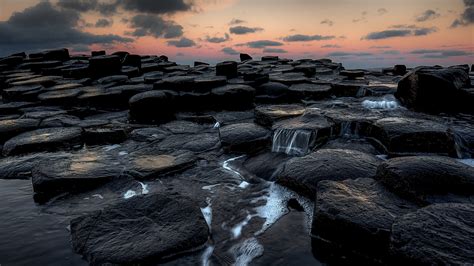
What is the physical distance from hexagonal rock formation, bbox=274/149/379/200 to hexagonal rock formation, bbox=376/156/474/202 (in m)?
0.30

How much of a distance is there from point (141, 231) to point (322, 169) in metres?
1.82

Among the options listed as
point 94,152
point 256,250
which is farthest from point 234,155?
point 256,250

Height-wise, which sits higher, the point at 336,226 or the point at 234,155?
the point at 336,226

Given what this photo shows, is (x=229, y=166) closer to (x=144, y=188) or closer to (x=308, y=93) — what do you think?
(x=144, y=188)

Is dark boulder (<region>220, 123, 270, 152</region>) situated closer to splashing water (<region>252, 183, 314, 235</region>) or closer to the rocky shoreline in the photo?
the rocky shoreline

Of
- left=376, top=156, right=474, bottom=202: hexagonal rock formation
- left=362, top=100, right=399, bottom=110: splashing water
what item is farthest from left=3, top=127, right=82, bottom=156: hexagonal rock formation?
left=362, top=100, right=399, bottom=110: splashing water

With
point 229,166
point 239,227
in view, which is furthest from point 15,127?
point 239,227

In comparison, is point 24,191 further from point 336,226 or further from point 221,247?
point 336,226

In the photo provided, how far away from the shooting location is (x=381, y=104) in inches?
273

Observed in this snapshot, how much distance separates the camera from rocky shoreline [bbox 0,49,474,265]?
94.4 inches

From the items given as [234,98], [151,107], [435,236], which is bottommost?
[151,107]

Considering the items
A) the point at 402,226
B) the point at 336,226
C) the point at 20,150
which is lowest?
the point at 20,150

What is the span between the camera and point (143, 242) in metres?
2.46

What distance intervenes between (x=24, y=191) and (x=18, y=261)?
4.84 ft
